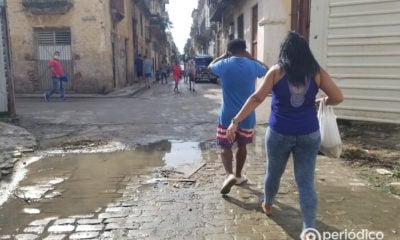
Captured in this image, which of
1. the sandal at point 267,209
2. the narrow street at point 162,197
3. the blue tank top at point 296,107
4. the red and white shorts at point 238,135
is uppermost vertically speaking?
the blue tank top at point 296,107

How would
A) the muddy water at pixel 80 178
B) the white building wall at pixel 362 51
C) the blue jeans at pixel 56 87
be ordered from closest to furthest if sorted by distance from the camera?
1. the muddy water at pixel 80 178
2. the white building wall at pixel 362 51
3. the blue jeans at pixel 56 87

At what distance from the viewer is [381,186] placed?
4.80 metres

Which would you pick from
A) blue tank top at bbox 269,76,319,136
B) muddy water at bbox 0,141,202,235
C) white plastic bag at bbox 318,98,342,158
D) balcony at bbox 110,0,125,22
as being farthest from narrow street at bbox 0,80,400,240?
balcony at bbox 110,0,125,22

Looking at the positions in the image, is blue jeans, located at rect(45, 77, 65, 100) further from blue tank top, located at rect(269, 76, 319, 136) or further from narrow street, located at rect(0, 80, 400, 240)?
blue tank top, located at rect(269, 76, 319, 136)

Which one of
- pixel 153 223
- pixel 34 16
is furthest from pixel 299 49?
pixel 34 16

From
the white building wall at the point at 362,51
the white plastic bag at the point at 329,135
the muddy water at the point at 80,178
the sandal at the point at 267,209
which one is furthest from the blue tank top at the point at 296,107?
the white building wall at the point at 362,51

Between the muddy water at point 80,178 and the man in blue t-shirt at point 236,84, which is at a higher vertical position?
the man in blue t-shirt at point 236,84

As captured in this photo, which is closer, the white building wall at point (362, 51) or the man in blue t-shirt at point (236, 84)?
the man in blue t-shirt at point (236, 84)

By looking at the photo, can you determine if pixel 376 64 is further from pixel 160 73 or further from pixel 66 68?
pixel 160 73

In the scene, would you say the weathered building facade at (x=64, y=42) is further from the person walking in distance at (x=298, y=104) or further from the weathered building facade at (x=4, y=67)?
the person walking in distance at (x=298, y=104)

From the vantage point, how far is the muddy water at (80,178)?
13.6 ft

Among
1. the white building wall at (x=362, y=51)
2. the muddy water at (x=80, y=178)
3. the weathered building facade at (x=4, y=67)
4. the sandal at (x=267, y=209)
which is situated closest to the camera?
the sandal at (x=267, y=209)

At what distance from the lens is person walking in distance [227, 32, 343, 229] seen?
315cm

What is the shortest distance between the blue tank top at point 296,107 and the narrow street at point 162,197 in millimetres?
993
